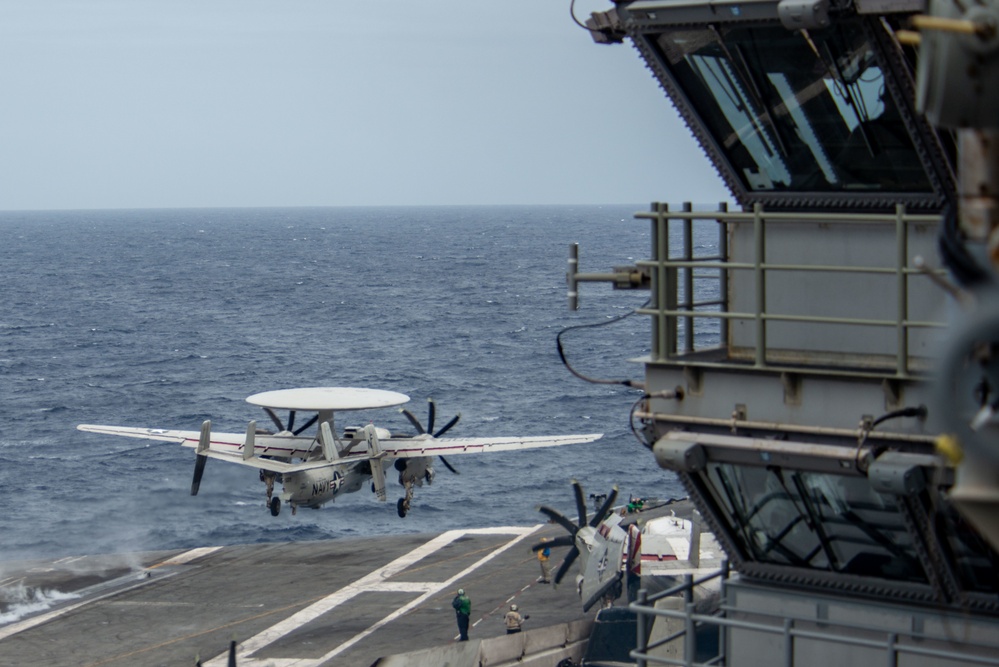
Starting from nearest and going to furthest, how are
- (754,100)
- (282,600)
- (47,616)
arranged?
(754,100), (47,616), (282,600)

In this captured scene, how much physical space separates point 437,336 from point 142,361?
32.2 metres

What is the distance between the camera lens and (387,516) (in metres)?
81.7

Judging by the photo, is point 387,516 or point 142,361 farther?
point 142,361

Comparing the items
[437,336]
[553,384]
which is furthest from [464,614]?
[437,336]

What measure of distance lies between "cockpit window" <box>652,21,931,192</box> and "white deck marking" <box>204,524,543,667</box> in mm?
34093

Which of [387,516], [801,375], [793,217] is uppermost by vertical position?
[793,217]

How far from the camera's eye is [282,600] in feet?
179

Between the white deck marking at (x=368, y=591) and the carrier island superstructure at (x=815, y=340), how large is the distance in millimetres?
31894

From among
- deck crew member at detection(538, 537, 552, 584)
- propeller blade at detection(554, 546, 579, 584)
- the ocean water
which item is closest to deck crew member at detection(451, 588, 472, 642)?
propeller blade at detection(554, 546, 579, 584)

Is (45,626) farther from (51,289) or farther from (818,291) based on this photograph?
(51,289)

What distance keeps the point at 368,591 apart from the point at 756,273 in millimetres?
43348

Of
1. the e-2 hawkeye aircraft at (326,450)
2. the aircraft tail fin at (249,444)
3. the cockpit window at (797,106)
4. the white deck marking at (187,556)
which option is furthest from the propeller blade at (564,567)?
the cockpit window at (797,106)

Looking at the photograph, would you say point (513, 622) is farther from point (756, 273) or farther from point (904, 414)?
point (904, 414)

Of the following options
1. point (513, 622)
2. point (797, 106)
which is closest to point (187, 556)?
point (513, 622)
